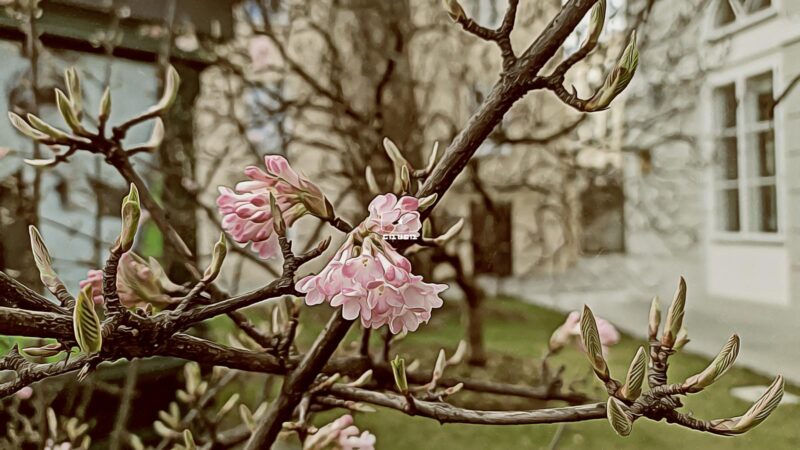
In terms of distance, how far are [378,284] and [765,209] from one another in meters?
0.36

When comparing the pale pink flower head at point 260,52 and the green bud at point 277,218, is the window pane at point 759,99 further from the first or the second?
the pale pink flower head at point 260,52

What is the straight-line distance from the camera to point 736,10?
1.46ft

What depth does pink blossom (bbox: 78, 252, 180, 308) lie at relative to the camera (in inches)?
8.8

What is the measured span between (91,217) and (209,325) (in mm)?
165

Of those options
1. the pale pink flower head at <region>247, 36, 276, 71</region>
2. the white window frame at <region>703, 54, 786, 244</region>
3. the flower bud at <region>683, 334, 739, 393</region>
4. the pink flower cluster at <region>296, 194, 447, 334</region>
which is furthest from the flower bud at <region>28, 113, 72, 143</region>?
the pale pink flower head at <region>247, 36, 276, 71</region>

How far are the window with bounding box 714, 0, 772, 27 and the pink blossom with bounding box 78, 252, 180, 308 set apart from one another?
41 cm

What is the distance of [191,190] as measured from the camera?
67 centimetres

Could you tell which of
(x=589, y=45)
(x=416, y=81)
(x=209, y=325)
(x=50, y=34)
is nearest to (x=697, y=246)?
(x=589, y=45)

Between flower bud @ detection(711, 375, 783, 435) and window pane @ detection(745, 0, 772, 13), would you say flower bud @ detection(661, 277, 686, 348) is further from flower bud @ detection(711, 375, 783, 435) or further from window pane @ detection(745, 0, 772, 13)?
window pane @ detection(745, 0, 772, 13)

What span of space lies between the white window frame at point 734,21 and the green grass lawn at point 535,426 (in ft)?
0.70

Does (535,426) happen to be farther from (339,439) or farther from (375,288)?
(375,288)

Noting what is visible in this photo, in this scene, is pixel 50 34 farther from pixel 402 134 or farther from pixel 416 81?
pixel 416 81

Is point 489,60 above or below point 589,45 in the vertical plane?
above

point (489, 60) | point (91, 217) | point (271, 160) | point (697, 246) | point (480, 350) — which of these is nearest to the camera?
point (271, 160)
